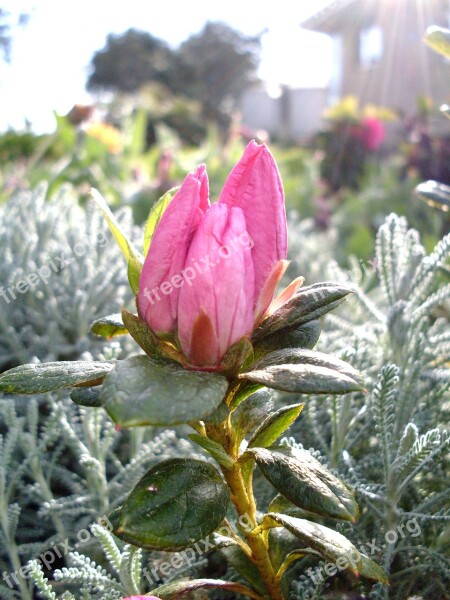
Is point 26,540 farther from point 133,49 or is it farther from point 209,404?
point 133,49

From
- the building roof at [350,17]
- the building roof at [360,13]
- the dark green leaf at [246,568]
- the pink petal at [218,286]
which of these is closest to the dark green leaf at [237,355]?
the pink petal at [218,286]

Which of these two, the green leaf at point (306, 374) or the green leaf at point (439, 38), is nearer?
the green leaf at point (306, 374)

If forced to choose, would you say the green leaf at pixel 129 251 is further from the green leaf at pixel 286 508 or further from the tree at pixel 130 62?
the tree at pixel 130 62

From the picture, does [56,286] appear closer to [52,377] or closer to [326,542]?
[52,377]

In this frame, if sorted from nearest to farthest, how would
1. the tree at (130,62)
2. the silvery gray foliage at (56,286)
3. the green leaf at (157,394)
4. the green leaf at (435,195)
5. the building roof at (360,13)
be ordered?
1. the green leaf at (157,394)
2. the green leaf at (435,195)
3. the silvery gray foliage at (56,286)
4. the building roof at (360,13)
5. the tree at (130,62)

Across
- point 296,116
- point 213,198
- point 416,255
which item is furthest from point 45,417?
point 296,116

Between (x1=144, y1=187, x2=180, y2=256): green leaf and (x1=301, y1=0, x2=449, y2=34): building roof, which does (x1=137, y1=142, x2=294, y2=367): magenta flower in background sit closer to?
(x1=144, y1=187, x2=180, y2=256): green leaf
